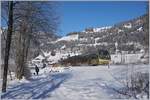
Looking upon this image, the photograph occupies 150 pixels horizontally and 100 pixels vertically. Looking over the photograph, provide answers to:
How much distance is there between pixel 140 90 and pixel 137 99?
180 cm

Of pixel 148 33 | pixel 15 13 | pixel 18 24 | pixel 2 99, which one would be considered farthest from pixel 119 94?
pixel 18 24

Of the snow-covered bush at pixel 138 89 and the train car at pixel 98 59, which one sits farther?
the train car at pixel 98 59

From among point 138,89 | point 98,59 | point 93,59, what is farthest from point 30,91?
point 93,59

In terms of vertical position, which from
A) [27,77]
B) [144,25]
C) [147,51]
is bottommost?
[27,77]

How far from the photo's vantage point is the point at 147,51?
21500mm

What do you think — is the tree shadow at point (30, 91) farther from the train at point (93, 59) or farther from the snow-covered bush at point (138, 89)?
the train at point (93, 59)

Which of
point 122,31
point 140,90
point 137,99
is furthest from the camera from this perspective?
point 122,31

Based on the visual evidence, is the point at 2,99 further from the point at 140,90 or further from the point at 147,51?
the point at 147,51

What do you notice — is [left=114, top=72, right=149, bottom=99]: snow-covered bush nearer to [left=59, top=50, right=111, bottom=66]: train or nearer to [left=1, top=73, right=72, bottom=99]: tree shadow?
[left=1, top=73, right=72, bottom=99]: tree shadow

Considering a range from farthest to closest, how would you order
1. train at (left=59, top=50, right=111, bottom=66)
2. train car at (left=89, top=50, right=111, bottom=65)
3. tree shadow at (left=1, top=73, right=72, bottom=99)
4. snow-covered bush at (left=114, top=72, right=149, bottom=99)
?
1. train at (left=59, top=50, right=111, bottom=66)
2. train car at (left=89, top=50, right=111, bottom=65)
3. tree shadow at (left=1, top=73, right=72, bottom=99)
4. snow-covered bush at (left=114, top=72, right=149, bottom=99)

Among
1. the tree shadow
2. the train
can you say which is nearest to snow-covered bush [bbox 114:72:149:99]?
the tree shadow

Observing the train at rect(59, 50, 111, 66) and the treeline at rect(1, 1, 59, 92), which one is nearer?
the treeline at rect(1, 1, 59, 92)

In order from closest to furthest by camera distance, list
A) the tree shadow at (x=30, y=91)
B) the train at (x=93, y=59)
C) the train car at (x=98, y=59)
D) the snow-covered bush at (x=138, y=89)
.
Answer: the snow-covered bush at (x=138, y=89)
the tree shadow at (x=30, y=91)
the train car at (x=98, y=59)
the train at (x=93, y=59)

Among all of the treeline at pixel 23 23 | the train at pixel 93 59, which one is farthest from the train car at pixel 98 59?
the treeline at pixel 23 23
